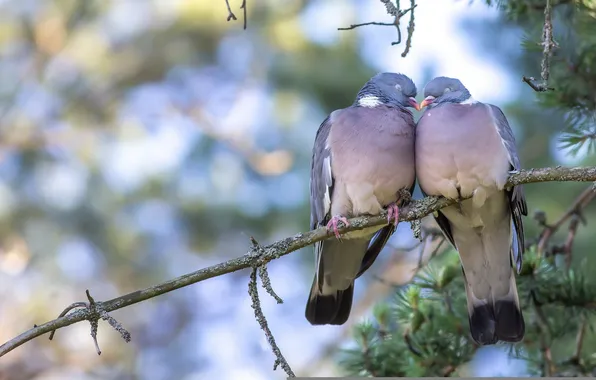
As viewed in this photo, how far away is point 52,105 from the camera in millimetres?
7184

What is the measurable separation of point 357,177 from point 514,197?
55 centimetres

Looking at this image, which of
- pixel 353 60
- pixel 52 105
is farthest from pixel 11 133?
pixel 353 60

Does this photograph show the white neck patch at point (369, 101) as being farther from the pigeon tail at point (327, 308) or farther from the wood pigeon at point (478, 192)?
the pigeon tail at point (327, 308)

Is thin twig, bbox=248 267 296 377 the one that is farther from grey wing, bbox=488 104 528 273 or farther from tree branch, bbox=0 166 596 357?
grey wing, bbox=488 104 528 273

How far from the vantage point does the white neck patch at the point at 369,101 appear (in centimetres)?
315

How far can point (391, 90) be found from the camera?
330 cm

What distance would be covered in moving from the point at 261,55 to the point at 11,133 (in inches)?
88.9

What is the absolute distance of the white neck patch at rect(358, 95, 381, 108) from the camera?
10.3ft

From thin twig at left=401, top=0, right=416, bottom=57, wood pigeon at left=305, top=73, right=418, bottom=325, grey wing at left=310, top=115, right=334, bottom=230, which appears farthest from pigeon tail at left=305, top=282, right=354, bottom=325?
thin twig at left=401, top=0, right=416, bottom=57

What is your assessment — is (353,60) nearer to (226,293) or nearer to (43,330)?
(226,293)

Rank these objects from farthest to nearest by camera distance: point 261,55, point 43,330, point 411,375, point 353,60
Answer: point 261,55
point 353,60
point 411,375
point 43,330

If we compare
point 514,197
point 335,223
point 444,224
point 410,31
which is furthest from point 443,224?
point 410,31

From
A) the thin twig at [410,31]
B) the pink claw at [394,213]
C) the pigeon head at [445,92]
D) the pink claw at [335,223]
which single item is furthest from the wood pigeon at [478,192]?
the thin twig at [410,31]

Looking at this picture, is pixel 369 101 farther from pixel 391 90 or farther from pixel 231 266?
pixel 231 266
